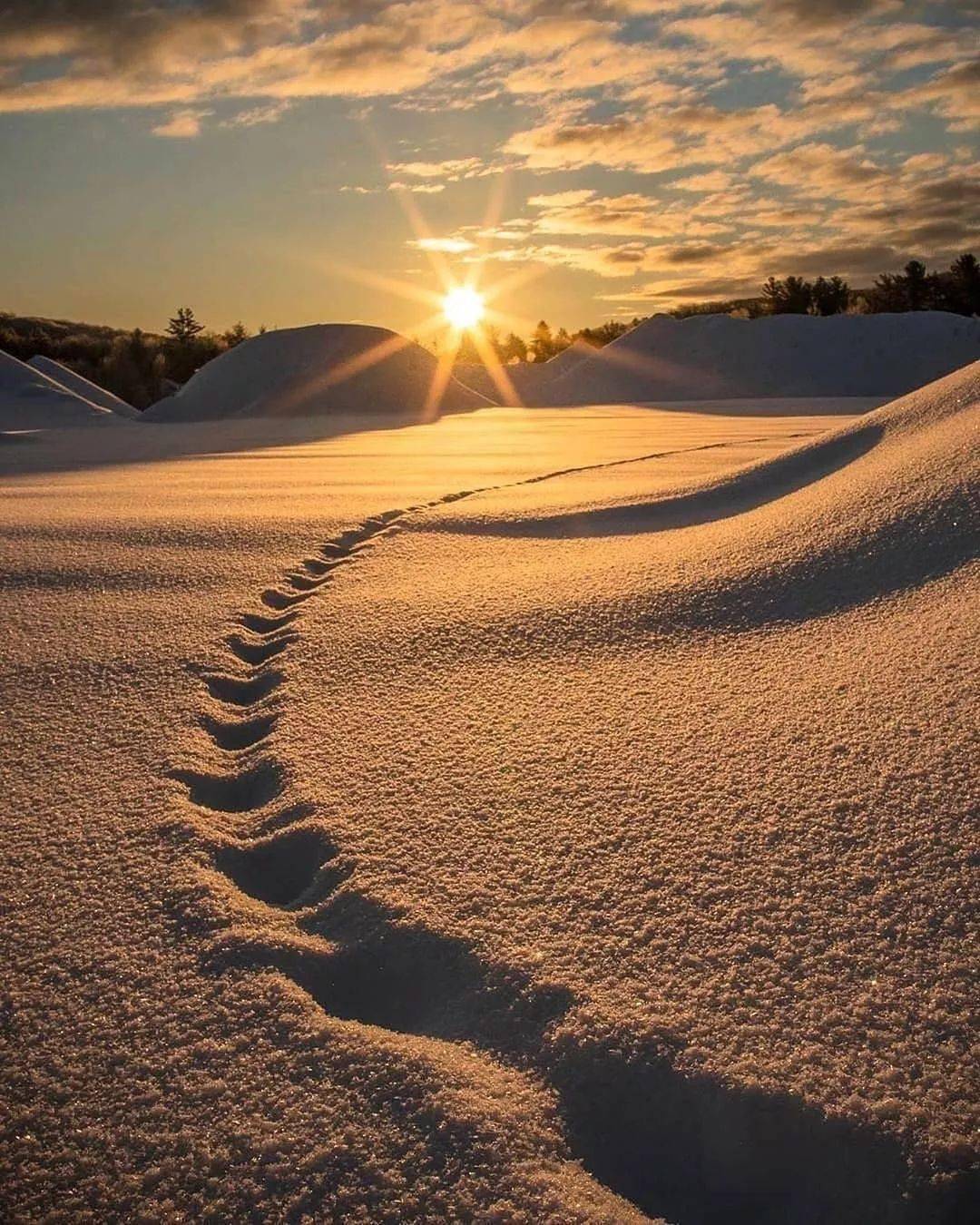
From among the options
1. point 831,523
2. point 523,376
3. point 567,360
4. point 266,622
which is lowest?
point 266,622

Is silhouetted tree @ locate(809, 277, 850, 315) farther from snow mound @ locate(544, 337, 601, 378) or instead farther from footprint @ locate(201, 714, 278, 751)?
footprint @ locate(201, 714, 278, 751)

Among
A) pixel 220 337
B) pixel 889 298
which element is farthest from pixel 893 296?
pixel 220 337

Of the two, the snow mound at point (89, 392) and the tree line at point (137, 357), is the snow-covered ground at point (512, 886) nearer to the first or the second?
the snow mound at point (89, 392)

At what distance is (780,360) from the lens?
19.5m

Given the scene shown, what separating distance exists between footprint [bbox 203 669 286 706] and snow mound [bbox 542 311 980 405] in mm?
16453

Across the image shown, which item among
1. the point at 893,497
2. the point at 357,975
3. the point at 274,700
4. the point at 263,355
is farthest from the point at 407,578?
the point at 263,355

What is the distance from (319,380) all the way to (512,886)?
13108mm

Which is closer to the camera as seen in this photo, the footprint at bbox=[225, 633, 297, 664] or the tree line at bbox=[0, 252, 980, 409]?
the footprint at bbox=[225, 633, 297, 664]

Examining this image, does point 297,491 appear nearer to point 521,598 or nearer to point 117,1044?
point 521,598

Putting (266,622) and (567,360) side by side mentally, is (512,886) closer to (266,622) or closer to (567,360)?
(266,622)

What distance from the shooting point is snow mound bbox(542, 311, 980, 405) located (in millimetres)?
18578

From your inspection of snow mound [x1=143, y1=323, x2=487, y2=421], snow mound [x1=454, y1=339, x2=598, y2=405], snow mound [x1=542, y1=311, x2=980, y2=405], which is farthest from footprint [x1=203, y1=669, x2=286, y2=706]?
snow mound [x1=542, y1=311, x2=980, y2=405]

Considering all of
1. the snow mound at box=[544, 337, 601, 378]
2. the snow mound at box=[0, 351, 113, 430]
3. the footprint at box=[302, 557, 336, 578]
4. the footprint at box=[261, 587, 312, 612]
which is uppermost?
the snow mound at box=[544, 337, 601, 378]

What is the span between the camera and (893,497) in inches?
86.4
